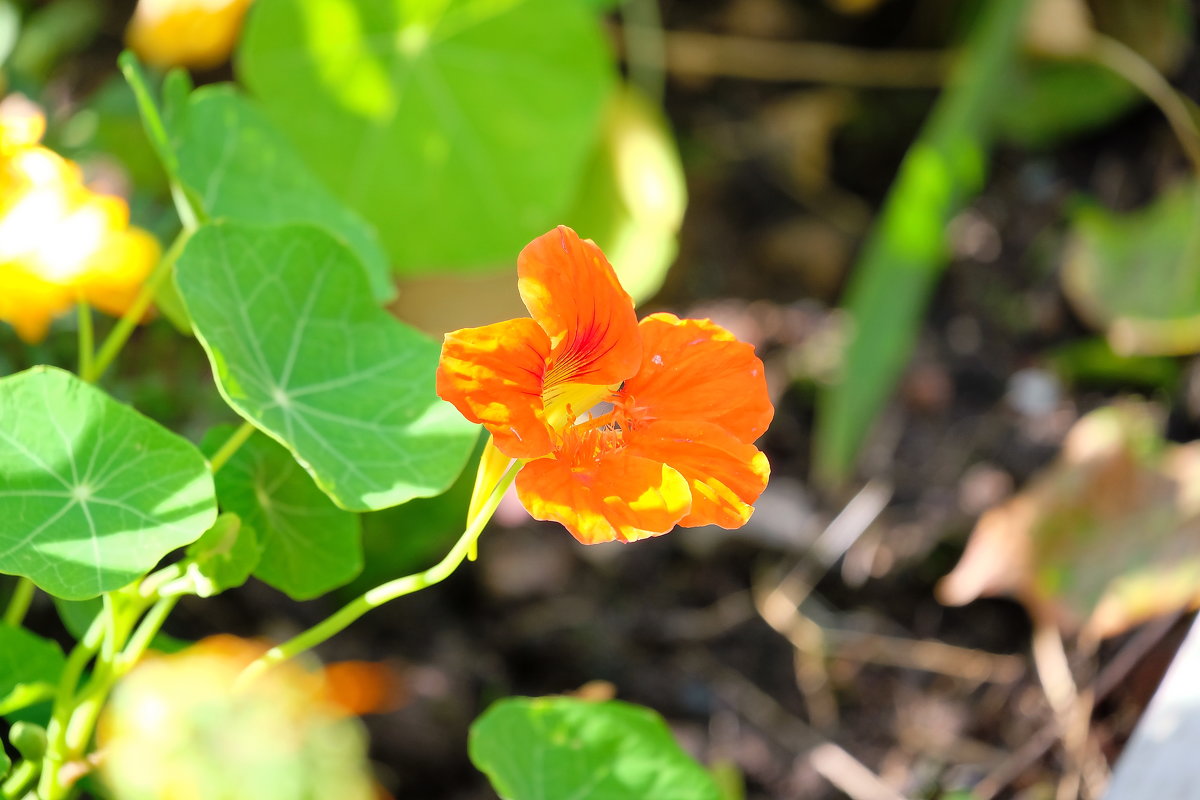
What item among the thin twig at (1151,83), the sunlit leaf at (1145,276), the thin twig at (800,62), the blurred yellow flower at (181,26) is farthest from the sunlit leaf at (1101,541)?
the blurred yellow flower at (181,26)

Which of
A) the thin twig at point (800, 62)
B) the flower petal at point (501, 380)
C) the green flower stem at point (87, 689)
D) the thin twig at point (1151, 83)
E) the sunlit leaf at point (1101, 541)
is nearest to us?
the flower petal at point (501, 380)

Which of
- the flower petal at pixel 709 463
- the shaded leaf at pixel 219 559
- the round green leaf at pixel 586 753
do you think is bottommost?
the round green leaf at pixel 586 753

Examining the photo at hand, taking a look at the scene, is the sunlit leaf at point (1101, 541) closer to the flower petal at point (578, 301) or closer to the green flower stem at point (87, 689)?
the flower petal at point (578, 301)

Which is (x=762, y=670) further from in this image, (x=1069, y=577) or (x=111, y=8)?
(x=111, y=8)

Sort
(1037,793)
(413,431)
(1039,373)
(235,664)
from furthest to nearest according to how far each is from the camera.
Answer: (1039,373)
(1037,793)
(235,664)
(413,431)

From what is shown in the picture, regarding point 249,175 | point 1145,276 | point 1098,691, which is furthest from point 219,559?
point 1145,276

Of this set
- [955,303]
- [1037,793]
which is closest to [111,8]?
[955,303]

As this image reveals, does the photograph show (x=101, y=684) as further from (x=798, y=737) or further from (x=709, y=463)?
(x=798, y=737)

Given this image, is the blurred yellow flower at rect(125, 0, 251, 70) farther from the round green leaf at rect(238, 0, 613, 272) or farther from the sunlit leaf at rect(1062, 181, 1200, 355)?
the sunlit leaf at rect(1062, 181, 1200, 355)
